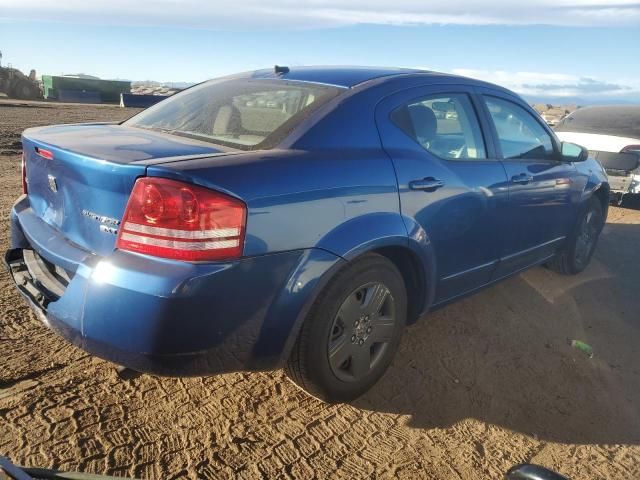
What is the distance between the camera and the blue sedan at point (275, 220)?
2158 millimetres

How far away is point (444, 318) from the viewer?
4004 mm

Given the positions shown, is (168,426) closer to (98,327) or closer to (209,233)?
(98,327)

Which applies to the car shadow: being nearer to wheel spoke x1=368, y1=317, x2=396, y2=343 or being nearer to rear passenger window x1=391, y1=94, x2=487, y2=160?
wheel spoke x1=368, y1=317, x2=396, y2=343

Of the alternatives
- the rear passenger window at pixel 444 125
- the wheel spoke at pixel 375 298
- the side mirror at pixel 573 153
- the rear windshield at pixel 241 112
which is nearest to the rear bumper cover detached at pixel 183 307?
the wheel spoke at pixel 375 298

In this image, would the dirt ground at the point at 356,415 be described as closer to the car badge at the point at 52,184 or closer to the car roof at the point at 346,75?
the car badge at the point at 52,184

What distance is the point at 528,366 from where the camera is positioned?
3443 mm

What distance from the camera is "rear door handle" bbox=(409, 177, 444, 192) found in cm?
293

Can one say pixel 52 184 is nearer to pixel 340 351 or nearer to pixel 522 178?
pixel 340 351

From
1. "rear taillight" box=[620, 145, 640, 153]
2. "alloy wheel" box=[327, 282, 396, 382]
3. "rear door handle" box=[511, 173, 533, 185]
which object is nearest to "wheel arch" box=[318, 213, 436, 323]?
"alloy wheel" box=[327, 282, 396, 382]

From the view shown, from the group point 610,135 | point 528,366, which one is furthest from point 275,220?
point 610,135

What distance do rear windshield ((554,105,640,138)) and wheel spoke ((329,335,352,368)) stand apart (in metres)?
7.07

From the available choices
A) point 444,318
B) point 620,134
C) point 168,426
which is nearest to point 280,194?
point 168,426

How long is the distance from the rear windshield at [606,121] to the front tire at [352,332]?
6781mm

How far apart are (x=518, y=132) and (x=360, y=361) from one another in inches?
86.4
